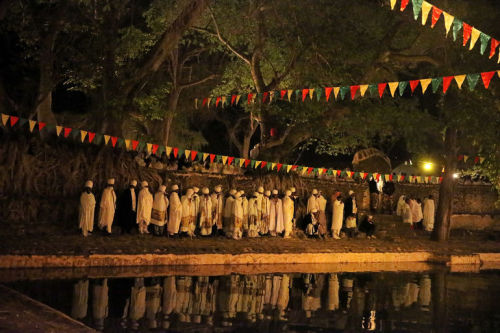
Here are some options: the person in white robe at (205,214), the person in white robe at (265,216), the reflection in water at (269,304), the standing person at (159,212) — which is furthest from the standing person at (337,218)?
the reflection in water at (269,304)

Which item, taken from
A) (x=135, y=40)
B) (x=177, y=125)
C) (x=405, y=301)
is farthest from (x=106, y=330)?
(x=177, y=125)

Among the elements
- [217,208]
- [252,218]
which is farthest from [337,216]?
[217,208]

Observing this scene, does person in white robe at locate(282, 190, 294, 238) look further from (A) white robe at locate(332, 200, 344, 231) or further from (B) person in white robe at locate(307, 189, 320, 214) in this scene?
(A) white robe at locate(332, 200, 344, 231)

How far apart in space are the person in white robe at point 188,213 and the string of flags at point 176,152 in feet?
4.15

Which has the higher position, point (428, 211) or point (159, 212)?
point (428, 211)

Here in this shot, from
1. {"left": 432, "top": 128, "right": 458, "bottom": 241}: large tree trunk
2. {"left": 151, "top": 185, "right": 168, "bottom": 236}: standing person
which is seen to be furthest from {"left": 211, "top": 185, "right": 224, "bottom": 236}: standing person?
{"left": 432, "top": 128, "right": 458, "bottom": 241}: large tree trunk

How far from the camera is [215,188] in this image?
76.4 feet

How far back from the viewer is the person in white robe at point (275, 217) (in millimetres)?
24297

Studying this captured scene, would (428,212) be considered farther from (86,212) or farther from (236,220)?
(86,212)

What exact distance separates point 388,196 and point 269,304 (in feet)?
66.8

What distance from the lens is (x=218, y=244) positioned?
21.0 metres

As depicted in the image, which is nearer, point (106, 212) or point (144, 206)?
point (106, 212)

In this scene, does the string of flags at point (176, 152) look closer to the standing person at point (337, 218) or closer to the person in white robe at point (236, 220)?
the standing person at point (337, 218)

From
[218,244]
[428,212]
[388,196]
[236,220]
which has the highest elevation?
[388,196]
